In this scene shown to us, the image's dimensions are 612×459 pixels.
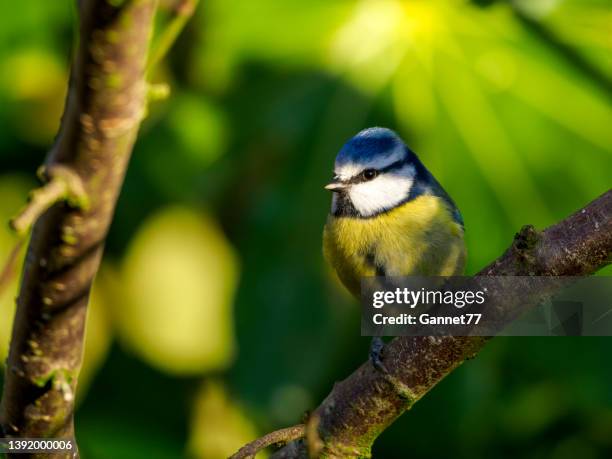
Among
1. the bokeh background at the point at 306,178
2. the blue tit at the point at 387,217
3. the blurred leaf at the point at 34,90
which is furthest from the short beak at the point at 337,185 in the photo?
the blurred leaf at the point at 34,90

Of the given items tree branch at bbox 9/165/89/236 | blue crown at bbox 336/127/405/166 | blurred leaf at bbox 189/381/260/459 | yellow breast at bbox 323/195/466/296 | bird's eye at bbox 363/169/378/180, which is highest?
tree branch at bbox 9/165/89/236

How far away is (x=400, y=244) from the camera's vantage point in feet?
3.32

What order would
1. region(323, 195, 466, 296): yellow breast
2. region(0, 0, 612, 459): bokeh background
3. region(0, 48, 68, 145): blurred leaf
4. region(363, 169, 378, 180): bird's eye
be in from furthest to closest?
region(0, 48, 68, 145): blurred leaf → region(0, 0, 612, 459): bokeh background → region(363, 169, 378, 180): bird's eye → region(323, 195, 466, 296): yellow breast

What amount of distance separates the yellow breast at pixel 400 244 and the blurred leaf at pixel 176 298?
354mm

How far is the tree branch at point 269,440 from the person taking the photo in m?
0.60

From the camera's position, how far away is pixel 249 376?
1174mm

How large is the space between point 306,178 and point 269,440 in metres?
0.64

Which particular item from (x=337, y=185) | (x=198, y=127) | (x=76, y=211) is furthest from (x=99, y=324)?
(x=76, y=211)

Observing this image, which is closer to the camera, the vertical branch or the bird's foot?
the vertical branch

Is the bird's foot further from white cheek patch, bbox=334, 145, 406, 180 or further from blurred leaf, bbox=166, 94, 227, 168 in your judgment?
blurred leaf, bbox=166, 94, 227, 168

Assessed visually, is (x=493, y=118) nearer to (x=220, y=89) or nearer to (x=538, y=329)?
(x=220, y=89)

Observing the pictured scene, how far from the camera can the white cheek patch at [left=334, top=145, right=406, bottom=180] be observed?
3.56 feet

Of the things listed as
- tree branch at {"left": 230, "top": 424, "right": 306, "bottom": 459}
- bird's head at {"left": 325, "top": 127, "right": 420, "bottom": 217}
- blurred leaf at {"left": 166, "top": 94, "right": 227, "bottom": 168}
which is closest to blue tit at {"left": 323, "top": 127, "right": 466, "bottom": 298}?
bird's head at {"left": 325, "top": 127, "right": 420, "bottom": 217}

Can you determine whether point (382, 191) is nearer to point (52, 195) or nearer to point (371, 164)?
point (371, 164)
